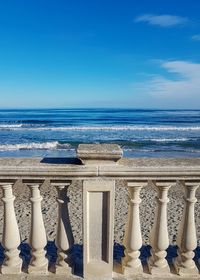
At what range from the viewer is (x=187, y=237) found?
252 cm

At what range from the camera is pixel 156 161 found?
97.0 inches

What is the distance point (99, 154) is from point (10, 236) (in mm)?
1022

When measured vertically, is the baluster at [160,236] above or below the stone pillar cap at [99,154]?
below

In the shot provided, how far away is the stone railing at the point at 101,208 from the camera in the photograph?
7.62 feet

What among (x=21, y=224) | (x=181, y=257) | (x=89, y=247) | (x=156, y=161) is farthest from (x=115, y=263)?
(x=21, y=224)

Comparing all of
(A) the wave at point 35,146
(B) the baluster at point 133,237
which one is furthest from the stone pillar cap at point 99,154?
(A) the wave at point 35,146

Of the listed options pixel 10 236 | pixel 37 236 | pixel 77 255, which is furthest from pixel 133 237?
pixel 77 255

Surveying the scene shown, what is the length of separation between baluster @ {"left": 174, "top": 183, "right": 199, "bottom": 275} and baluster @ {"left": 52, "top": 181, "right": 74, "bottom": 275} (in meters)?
0.92

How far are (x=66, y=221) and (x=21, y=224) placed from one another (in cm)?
378

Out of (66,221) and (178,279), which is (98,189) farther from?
(178,279)

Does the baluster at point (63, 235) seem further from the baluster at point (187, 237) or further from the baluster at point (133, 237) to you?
the baluster at point (187, 237)

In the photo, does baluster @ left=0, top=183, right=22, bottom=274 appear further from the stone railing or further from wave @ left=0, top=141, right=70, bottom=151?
wave @ left=0, top=141, right=70, bottom=151

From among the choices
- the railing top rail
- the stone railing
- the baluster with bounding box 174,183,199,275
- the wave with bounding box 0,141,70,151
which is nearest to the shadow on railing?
the stone railing

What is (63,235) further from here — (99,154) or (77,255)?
(77,255)
